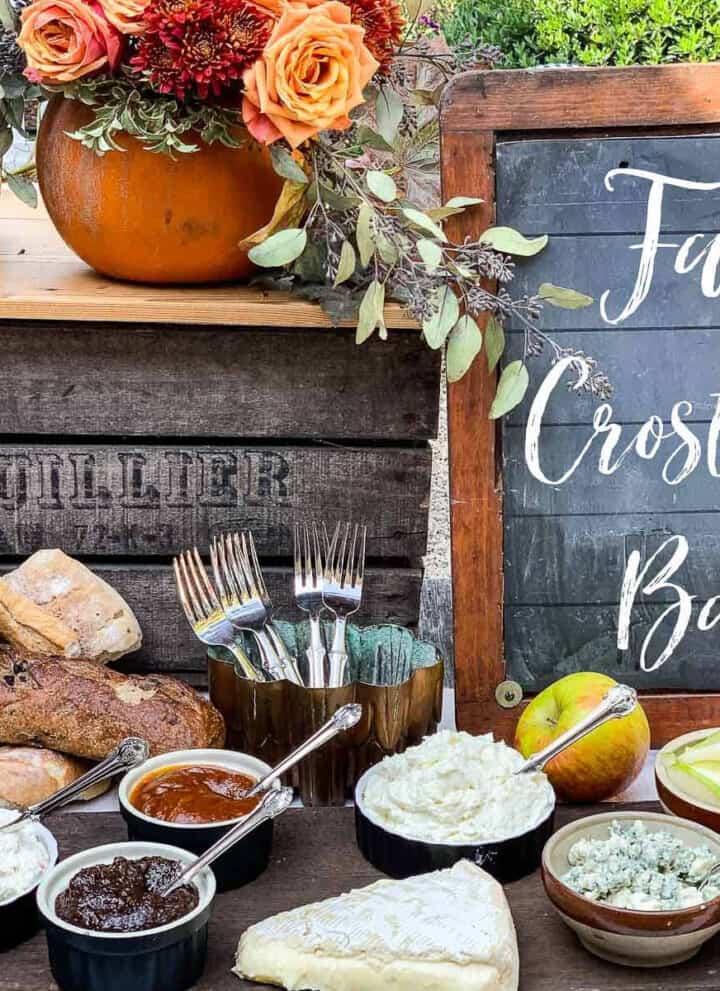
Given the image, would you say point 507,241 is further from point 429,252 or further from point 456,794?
point 456,794

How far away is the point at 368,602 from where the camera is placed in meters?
1.83

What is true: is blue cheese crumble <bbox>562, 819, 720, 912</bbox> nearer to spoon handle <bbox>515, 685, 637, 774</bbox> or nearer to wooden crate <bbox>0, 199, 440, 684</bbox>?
spoon handle <bbox>515, 685, 637, 774</bbox>

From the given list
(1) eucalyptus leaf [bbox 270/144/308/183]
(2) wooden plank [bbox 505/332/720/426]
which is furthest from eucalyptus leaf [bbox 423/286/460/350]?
(1) eucalyptus leaf [bbox 270/144/308/183]

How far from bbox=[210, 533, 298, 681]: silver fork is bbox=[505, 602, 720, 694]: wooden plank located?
0.30m

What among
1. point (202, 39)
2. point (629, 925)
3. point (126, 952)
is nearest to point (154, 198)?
point (202, 39)

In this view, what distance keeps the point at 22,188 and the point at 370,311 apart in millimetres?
543

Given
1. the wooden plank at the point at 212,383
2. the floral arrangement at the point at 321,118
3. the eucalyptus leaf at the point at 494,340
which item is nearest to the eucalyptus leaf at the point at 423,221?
the floral arrangement at the point at 321,118

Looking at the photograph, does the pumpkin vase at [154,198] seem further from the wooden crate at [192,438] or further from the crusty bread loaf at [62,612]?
the crusty bread loaf at [62,612]

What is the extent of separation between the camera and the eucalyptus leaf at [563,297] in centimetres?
155

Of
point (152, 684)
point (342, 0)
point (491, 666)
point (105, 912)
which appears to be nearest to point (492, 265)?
point (342, 0)

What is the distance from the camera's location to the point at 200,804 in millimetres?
1396

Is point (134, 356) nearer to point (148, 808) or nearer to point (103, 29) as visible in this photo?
point (103, 29)

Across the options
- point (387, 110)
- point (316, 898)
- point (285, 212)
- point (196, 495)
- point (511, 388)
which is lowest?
point (316, 898)

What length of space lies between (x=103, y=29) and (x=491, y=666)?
89cm
